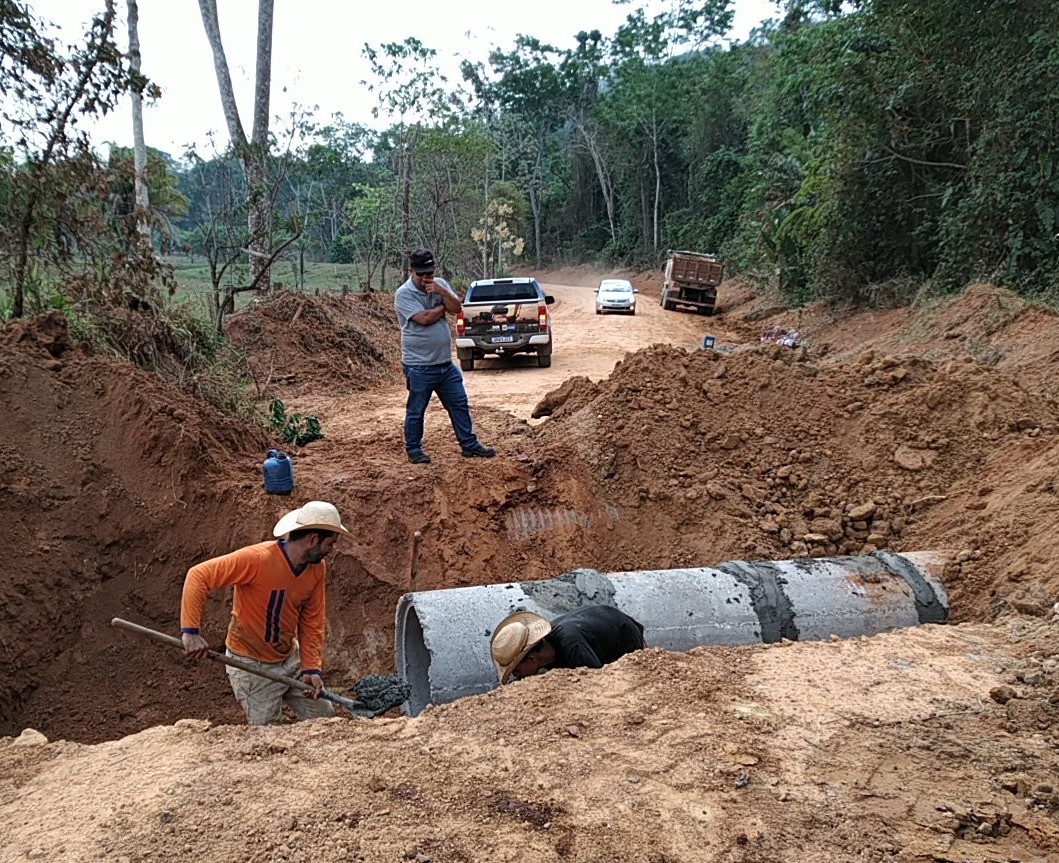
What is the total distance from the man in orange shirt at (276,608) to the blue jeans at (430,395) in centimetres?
274

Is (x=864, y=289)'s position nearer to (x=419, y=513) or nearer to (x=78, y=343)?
(x=419, y=513)

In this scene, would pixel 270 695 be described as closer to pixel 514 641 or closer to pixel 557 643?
pixel 514 641

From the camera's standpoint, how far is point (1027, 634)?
13.7ft

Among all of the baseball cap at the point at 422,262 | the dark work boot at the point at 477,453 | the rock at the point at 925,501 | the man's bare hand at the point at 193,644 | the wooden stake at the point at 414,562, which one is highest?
the baseball cap at the point at 422,262

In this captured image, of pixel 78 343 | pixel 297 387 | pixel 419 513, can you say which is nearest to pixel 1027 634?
pixel 419 513

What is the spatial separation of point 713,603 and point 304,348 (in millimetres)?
11122

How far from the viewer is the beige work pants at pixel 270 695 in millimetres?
Result: 4453

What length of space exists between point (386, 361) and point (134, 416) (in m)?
9.95

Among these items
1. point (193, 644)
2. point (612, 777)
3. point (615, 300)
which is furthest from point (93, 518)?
point (615, 300)

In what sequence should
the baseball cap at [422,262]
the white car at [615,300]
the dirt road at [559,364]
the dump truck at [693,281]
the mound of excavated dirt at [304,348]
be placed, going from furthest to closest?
the dump truck at [693,281] < the white car at [615,300] < the mound of excavated dirt at [304,348] < the dirt road at [559,364] < the baseball cap at [422,262]

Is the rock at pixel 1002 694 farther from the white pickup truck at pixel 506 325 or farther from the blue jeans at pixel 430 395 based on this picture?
the white pickup truck at pixel 506 325

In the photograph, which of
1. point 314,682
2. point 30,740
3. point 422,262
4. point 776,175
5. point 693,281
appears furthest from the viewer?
point 693,281

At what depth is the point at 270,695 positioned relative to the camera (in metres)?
4.50

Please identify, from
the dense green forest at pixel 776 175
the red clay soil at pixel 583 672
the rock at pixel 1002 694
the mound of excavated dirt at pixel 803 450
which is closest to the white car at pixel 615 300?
the dense green forest at pixel 776 175
